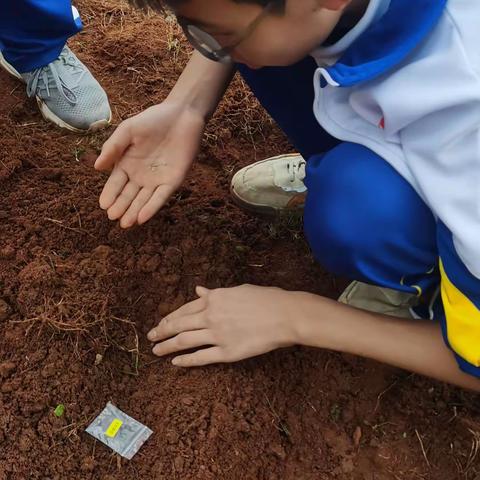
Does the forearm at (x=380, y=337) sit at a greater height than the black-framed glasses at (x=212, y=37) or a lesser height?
lesser

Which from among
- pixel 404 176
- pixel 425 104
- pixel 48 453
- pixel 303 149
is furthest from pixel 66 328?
pixel 425 104

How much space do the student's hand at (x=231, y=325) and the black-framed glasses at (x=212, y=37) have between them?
0.51m

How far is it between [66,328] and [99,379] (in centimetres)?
14

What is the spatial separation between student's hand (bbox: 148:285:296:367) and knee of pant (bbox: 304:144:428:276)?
162 mm

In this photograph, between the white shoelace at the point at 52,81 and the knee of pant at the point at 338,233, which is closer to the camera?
the knee of pant at the point at 338,233

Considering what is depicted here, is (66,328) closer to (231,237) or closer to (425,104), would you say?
(231,237)

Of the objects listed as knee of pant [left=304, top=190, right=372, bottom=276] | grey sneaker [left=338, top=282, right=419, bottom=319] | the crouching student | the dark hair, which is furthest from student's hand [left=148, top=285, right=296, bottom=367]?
the dark hair

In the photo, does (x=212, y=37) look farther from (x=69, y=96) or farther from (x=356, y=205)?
(x=69, y=96)

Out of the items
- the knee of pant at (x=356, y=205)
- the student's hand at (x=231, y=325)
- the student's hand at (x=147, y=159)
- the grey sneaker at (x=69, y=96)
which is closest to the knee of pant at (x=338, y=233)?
the knee of pant at (x=356, y=205)

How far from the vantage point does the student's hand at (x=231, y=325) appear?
136 cm

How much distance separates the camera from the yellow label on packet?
140 cm

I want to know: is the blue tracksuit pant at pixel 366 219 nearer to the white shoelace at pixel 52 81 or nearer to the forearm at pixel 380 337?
the forearm at pixel 380 337

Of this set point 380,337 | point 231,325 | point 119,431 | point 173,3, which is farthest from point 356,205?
point 119,431

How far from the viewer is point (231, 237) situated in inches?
67.8
